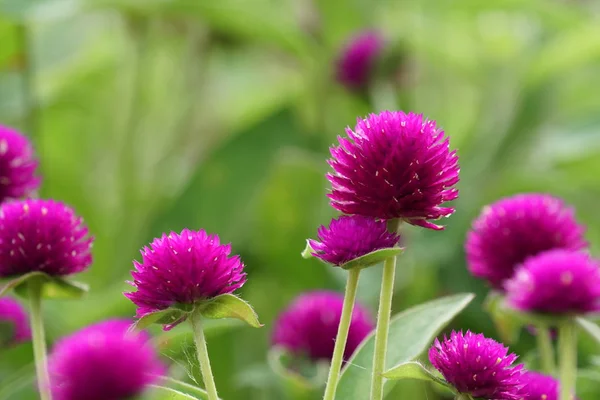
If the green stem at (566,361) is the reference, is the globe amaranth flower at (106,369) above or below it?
below

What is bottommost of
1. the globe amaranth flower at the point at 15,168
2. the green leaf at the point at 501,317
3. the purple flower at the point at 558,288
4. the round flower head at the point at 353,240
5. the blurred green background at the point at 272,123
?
the round flower head at the point at 353,240

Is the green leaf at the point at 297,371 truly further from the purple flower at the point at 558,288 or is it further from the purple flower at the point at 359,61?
the purple flower at the point at 359,61

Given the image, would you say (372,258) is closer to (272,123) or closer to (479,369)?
(479,369)

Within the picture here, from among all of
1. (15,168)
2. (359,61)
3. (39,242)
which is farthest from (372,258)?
(359,61)

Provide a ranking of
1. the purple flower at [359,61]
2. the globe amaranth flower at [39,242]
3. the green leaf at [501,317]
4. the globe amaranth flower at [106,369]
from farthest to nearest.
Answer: the purple flower at [359,61] → the green leaf at [501,317] → the globe amaranth flower at [39,242] → the globe amaranth flower at [106,369]

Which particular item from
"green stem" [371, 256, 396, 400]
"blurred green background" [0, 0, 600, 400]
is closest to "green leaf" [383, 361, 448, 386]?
"green stem" [371, 256, 396, 400]

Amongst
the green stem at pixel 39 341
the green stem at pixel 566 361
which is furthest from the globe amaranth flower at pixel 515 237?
the green stem at pixel 39 341

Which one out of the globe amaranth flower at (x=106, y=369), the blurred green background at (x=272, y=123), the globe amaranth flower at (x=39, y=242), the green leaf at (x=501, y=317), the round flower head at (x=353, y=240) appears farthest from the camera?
the blurred green background at (x=272, y=123)

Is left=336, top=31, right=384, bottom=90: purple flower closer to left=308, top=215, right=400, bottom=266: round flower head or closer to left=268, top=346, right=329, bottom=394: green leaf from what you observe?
left=268, top=346, right=329, bottom=394: green leaf
